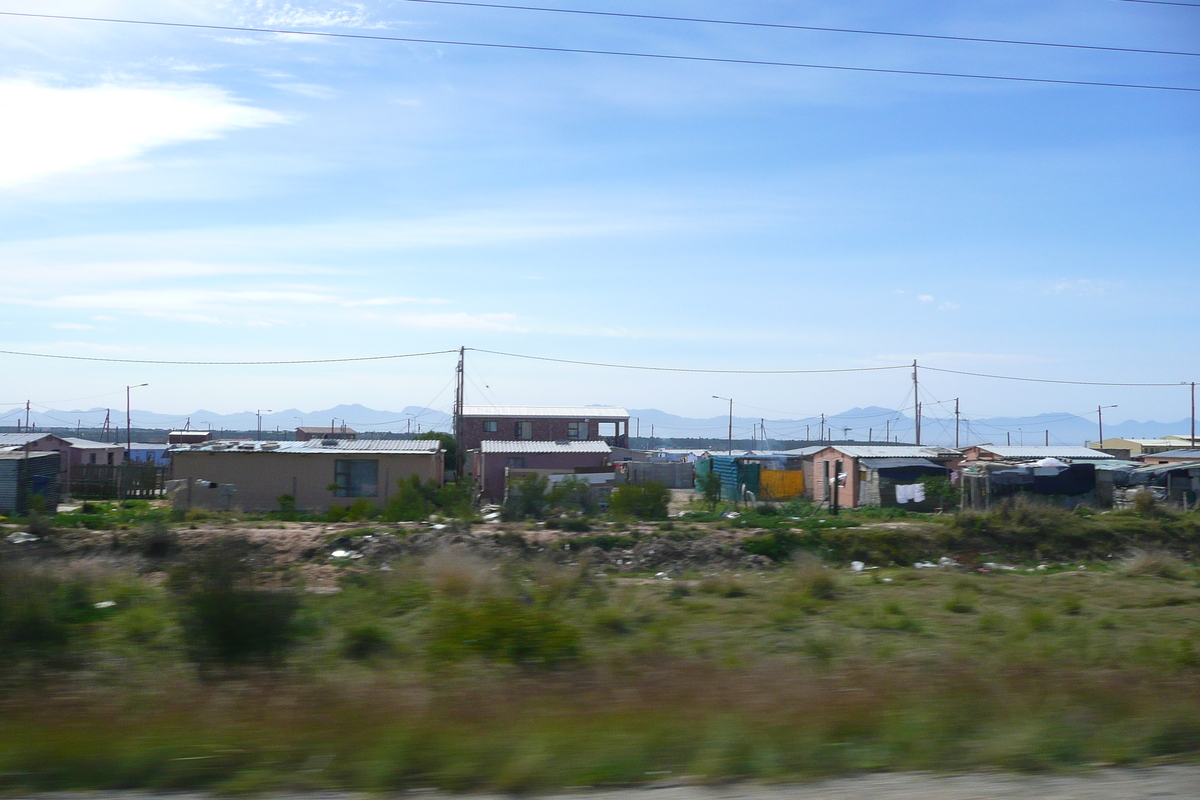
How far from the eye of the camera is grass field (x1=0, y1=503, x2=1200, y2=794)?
5.59m

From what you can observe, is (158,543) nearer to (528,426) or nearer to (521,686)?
(521,686)

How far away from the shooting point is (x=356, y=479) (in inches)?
1506

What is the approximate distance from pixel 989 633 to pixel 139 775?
33.2 ft

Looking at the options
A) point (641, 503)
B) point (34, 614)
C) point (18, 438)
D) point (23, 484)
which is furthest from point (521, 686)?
point (18, 438)

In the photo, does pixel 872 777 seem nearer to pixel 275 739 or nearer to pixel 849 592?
pixel 275 739

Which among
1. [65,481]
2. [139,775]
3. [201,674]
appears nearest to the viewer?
[139,775]

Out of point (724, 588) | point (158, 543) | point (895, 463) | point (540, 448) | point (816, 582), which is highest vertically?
point (540, 448)

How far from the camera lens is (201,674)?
794 cm

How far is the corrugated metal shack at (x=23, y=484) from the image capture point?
3291 centimetres

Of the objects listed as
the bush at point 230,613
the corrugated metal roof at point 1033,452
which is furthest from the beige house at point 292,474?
the corrugated metal roof at point 1033,452

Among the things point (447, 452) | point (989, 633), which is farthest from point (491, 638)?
point (447, 452)

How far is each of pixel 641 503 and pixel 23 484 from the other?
22.2 meters

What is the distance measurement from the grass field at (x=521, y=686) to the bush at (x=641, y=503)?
17585 mm

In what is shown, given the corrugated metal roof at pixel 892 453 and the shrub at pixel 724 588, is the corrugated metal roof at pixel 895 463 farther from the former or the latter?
the shrub at pixel 724 588
